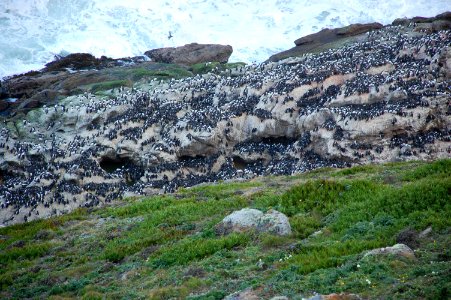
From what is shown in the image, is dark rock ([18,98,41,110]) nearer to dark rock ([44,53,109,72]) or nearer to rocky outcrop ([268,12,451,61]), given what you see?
dark rock ([44,53,109,72])

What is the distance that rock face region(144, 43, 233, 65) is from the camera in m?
78.6

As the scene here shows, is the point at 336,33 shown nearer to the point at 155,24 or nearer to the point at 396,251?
the point at 155,24

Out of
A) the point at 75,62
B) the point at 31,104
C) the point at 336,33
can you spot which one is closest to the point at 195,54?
the point at 75,62

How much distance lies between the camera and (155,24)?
98.5 metres

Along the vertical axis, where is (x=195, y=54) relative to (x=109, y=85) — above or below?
above

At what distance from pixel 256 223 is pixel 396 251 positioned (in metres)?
5.26

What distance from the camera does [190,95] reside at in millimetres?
49156

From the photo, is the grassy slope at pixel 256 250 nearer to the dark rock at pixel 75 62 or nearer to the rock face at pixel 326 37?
the rock face at pixel 326 37

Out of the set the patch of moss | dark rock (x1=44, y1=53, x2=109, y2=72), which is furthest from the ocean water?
the patch of moss

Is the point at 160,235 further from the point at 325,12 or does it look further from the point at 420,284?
the point at 325,12

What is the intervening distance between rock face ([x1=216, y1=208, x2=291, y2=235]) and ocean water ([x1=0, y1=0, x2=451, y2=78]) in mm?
71554

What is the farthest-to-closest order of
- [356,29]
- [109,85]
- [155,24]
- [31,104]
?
[155,24], [356,29], [109,85], [31,104]

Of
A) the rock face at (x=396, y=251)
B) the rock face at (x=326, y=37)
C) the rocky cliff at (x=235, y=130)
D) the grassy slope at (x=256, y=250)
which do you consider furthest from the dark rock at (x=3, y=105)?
the rock face at (x=396, y=251)

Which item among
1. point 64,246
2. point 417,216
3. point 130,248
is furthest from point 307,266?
point 64,246
